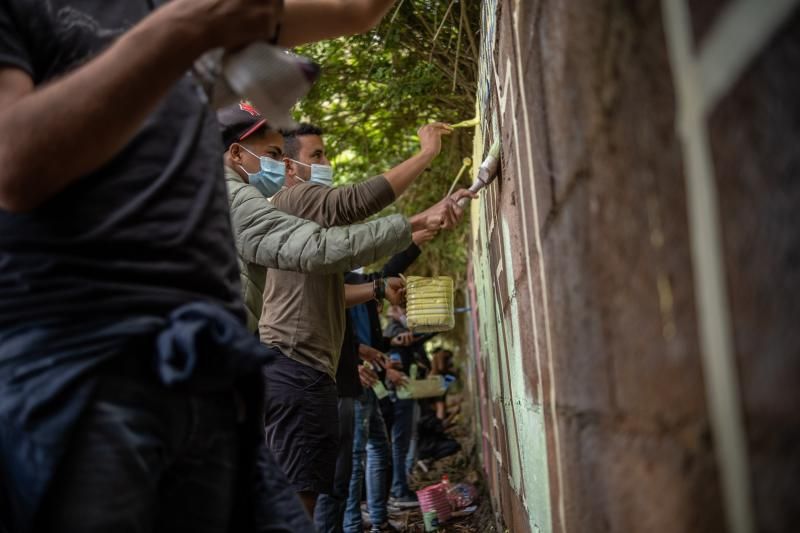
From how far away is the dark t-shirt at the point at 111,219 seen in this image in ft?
3.54

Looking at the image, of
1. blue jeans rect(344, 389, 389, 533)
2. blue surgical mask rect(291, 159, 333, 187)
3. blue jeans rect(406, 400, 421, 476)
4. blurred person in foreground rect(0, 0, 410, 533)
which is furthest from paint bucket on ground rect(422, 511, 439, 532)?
blurred person in foreground rect(0, 0, 410, 533)

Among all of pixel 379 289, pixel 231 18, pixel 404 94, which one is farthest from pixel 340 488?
pixel 231 18

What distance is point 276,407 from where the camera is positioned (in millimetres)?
2969

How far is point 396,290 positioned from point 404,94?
4.50 feet

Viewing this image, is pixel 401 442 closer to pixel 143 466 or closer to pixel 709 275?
pixel 143 466

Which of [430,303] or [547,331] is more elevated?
[430,303]

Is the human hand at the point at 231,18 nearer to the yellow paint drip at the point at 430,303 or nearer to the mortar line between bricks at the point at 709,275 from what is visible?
the mortar line between bricks at the point at 709,275

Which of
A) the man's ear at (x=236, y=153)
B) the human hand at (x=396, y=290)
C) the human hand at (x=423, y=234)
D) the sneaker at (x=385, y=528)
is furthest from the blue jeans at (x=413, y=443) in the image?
the man's ear at (x=236, y=153)

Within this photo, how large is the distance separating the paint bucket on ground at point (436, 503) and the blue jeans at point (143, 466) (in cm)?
447

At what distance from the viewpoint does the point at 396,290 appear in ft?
13.8

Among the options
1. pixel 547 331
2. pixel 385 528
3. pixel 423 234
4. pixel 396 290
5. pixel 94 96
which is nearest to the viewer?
pixel 94 96

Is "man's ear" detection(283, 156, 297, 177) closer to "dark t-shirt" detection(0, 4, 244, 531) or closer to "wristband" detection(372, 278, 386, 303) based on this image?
"wristband" detection(372, 278, 386, 303)

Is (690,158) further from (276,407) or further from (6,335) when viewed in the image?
(276,407)

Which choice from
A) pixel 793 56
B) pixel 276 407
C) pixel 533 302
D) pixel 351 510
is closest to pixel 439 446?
pixel 351 510
